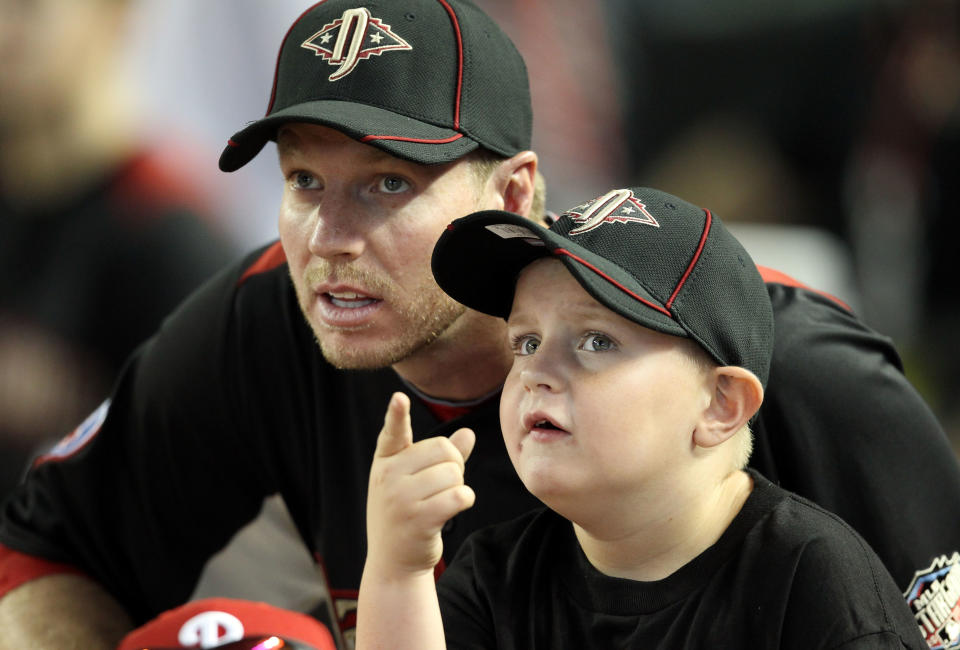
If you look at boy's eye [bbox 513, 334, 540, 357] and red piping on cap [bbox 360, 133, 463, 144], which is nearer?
boy's eye [bbox 513, 334, 540, 357]

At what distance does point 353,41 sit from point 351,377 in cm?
42

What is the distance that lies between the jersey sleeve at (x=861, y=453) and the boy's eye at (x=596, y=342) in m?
0.31

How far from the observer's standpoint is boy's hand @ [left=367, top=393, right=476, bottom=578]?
3.08 ft

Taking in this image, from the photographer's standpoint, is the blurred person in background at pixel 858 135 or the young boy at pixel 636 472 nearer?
the young boy at pixel 636 472

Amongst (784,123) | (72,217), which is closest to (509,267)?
(72,217)

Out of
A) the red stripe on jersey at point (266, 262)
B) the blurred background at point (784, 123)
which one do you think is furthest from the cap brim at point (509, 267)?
the blurred background at point (784, 123)

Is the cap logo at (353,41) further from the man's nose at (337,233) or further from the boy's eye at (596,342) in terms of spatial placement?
the boy's eye at (596,342)

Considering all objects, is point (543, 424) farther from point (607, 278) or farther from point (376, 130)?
point (376, 130)

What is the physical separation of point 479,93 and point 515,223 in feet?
1.02

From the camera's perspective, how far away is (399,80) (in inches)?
49.1

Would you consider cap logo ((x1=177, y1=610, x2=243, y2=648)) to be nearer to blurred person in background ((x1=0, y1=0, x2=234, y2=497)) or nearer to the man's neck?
the man's neck

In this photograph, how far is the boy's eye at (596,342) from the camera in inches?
38.9

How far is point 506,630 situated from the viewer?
1.08 metres

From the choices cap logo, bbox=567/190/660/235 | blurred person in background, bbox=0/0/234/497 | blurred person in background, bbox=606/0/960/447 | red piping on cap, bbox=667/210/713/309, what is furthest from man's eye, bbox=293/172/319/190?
blurred person in background, bbox=606/0/960/447
